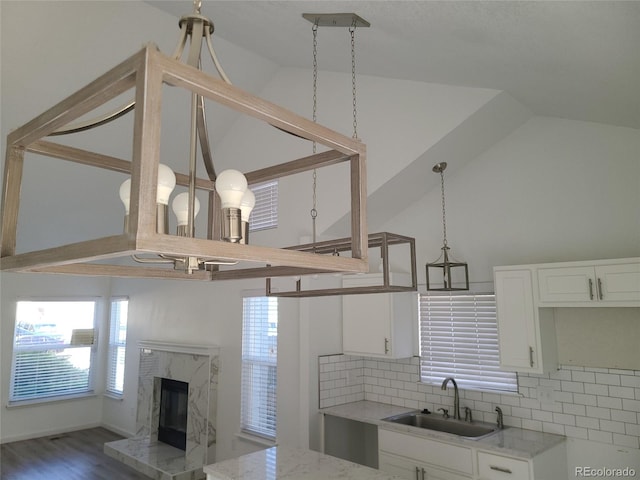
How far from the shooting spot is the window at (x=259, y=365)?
4.87 metres

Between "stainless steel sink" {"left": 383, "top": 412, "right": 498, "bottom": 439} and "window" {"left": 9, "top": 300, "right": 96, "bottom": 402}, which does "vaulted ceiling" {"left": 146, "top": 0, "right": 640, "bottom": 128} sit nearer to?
"stainless steel sink" {"left": 383, "top": 412, "right": 498, "bottom": 439}

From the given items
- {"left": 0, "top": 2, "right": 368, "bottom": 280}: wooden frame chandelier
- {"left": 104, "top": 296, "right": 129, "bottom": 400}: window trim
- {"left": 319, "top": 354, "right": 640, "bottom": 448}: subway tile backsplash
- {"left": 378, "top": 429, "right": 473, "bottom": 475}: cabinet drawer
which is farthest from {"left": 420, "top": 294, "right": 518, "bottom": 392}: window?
{"left": 104, "top": 296, "right": 129, "bottom": 400}: window trim

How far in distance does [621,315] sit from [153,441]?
19.4 ft

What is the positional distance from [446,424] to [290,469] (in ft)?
6.19

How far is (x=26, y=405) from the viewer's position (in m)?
7.16

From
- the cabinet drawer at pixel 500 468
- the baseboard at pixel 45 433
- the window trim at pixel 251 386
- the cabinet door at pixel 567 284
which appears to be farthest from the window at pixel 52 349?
the cabinet door at pixel 567 284

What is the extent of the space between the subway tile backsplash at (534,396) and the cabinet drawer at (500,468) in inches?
25.3

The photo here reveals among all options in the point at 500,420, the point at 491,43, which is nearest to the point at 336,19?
the point at 491,43

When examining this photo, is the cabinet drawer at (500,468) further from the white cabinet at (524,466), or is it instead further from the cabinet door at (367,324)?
the cabinet door at (367,324)

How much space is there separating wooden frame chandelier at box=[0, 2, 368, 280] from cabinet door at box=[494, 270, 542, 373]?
2.67 m

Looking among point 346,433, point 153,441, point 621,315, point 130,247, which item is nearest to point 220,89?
point 130,247

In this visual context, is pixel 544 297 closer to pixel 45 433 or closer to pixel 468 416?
pixel 468 416

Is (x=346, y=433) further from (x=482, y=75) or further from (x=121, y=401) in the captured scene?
(x=121, y=401)

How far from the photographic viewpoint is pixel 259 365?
5.02 meters
